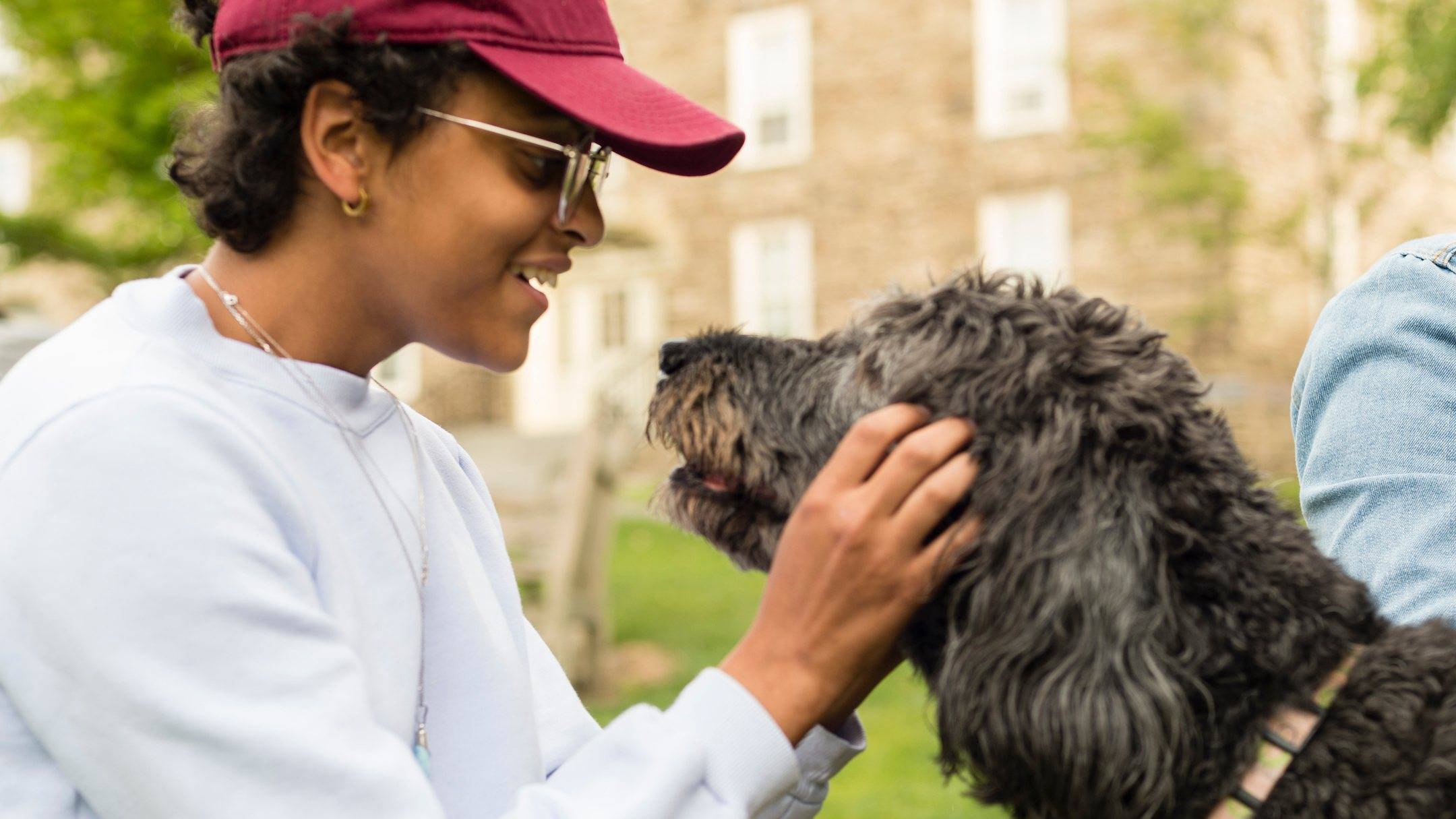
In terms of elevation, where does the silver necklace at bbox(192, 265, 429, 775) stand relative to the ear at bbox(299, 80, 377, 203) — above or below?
below

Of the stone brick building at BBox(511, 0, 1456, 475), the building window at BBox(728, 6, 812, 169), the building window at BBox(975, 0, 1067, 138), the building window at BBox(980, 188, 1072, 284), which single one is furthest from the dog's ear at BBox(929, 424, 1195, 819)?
the building window at BBox(728, 6, 812, 169)

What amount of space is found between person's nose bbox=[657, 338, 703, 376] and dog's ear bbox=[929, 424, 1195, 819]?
0.74 m

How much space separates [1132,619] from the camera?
1.94 m

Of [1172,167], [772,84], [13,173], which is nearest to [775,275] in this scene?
[772,84]

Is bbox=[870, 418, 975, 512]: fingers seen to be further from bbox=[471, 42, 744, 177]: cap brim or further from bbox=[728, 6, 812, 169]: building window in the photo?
bbox=[728, 6, 812, 169]: building window

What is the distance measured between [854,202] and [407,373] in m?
9.93

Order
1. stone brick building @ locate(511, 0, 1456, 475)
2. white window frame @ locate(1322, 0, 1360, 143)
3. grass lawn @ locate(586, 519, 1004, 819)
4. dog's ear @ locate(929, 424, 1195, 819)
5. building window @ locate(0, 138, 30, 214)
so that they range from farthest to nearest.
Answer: building window @ locate(0, 138, 30, 214)
stone brick building @ locate(511, 0, 1456, 475)
white window frame @ locate(1322, 0, 1360, 143)
grass lawn @ locate(586, 519, 1004, 819)
dog's ear @ locate(929, 424, 1195, 819)

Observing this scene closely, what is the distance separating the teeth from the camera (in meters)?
2.02

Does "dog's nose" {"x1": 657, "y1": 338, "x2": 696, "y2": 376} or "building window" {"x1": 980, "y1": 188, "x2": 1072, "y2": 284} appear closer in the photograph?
"dog's nose" {"x1": 657, "y1": 338, "x2": 696, "y2": 376}

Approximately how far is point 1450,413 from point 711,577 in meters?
11.0

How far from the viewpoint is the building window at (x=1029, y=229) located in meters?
21.0

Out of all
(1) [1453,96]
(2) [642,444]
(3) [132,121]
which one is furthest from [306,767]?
(1) [1453,96]

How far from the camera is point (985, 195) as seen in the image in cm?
2195

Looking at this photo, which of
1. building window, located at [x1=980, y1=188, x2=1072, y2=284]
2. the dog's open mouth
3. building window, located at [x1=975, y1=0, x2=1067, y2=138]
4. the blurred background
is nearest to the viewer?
the dog's open mouth
